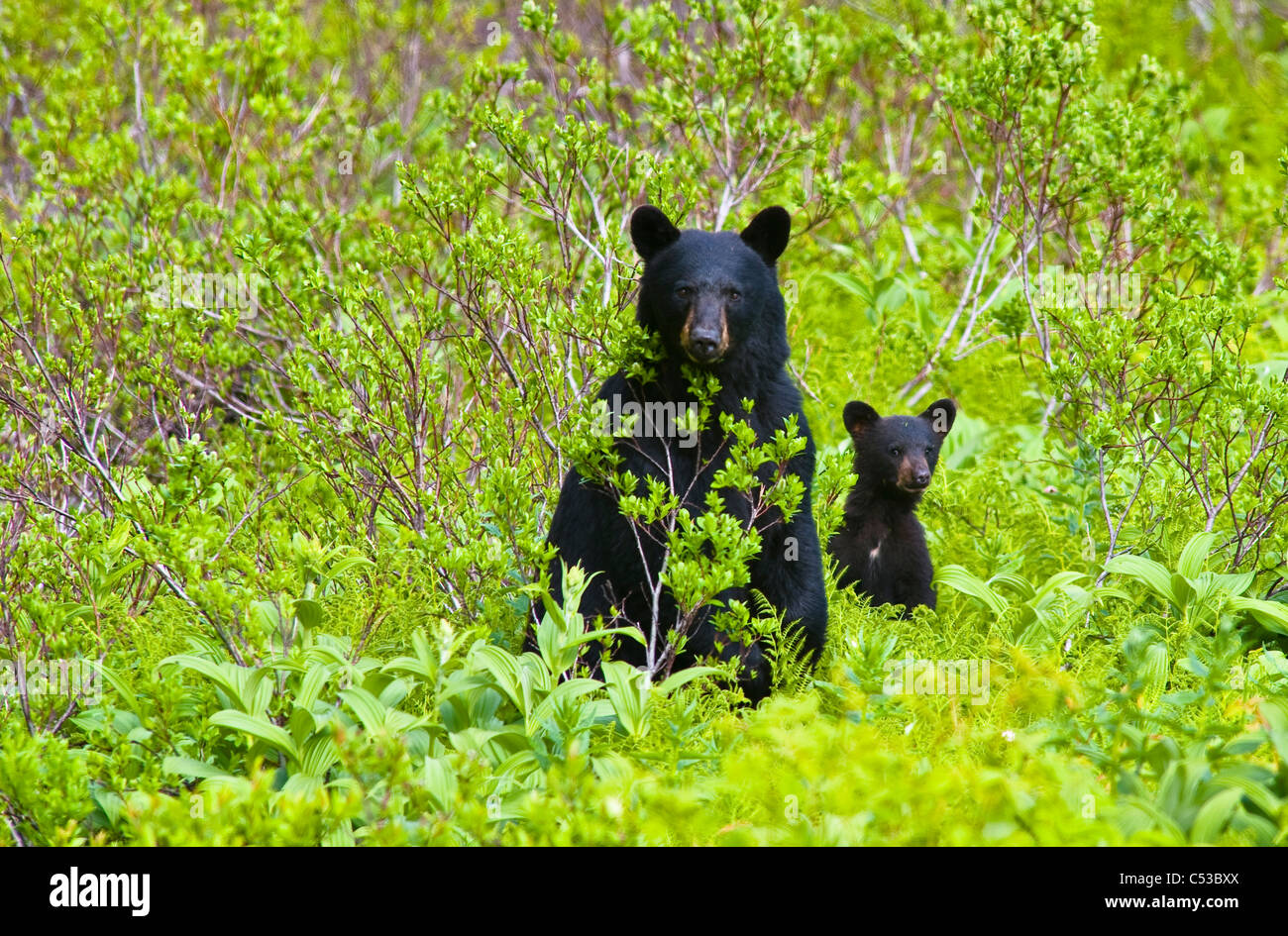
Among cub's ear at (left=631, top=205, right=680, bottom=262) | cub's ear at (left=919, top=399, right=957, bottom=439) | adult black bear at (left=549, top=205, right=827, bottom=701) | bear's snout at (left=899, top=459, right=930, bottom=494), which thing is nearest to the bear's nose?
adult black bear at (left=549, top=205, right=827, bottom=701)

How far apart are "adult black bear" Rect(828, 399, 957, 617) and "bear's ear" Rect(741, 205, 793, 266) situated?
3.56 ft

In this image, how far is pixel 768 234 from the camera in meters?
4.45

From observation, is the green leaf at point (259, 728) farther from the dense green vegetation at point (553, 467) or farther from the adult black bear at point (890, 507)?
the adult black bear at point (890, 507)

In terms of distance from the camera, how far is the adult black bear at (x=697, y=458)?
4297mm

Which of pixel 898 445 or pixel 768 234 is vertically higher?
pixel 768 234

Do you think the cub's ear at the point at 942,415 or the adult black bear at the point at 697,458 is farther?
the cub's ear at the point at 942,415

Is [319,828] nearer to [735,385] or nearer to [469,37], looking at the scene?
[735,385]

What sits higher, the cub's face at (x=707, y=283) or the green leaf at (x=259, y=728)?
the cub's face at (x=707, y=283)

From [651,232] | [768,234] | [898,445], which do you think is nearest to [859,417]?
[898,445]

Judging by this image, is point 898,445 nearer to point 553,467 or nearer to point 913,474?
point 913,474

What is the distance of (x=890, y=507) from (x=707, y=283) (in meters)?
1.65

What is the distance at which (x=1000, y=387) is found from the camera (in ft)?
24.3

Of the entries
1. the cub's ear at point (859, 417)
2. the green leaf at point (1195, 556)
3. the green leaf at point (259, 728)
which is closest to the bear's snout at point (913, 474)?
the cub's ear at point (859, 417)

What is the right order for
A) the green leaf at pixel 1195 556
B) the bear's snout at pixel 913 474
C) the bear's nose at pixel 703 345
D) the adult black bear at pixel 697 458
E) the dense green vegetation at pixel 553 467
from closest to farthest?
the dense green vegetation at pixel 553 467, the bear's nose at pixel 703 345, the adult black bear at pixel 697 458, the green leaf at pixel 1195 556, the bear's snout at pixel 913 474
